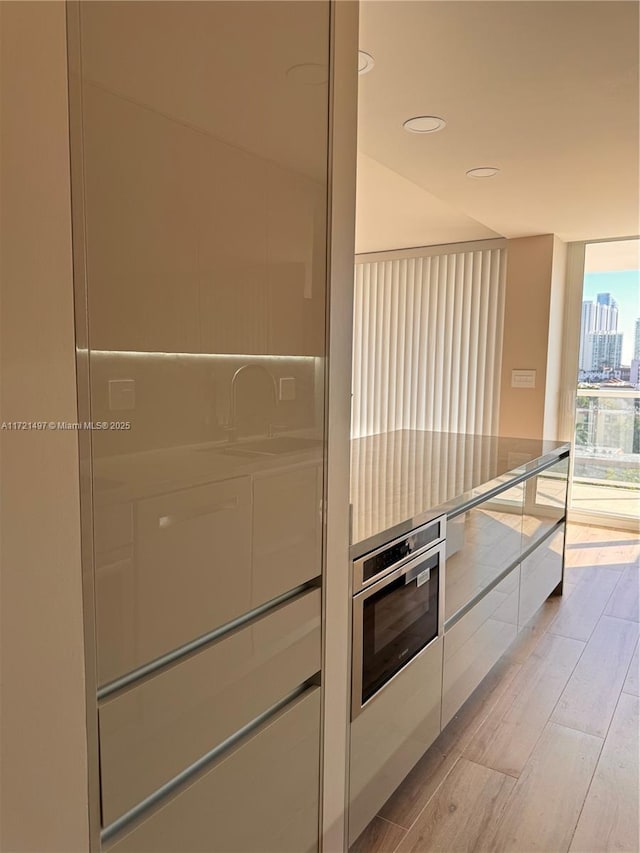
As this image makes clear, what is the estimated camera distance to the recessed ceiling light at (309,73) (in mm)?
1085

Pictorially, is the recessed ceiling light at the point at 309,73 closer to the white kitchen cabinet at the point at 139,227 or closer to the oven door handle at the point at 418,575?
the white kitchen cabinet at the point at 139,227

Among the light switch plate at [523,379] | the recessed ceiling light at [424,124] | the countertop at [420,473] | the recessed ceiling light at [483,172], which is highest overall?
the recessed ceiling light at [483,172]

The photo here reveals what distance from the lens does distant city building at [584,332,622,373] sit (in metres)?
4.90

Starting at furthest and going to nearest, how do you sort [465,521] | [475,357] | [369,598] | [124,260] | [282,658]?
[475,357], [465,521], [369,598], [282,658], [124,260]

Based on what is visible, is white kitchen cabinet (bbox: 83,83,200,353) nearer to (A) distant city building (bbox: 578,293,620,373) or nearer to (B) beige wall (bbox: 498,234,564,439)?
(B) beige wall (bbox: 498,234,564,439)

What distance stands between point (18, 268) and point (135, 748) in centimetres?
71

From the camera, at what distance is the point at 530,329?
4695 mm

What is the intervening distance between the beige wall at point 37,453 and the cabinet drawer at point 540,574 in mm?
2339

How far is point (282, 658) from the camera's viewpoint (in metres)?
1.18

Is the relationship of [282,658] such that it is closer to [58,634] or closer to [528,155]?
[58,634]

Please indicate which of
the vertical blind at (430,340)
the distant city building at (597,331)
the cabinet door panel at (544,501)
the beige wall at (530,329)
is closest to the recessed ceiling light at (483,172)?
the cabinet door panel at (544,501)

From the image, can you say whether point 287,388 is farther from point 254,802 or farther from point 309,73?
point 254,802

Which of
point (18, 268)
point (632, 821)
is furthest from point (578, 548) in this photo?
point (18, 268)

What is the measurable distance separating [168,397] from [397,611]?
1.03 meters
